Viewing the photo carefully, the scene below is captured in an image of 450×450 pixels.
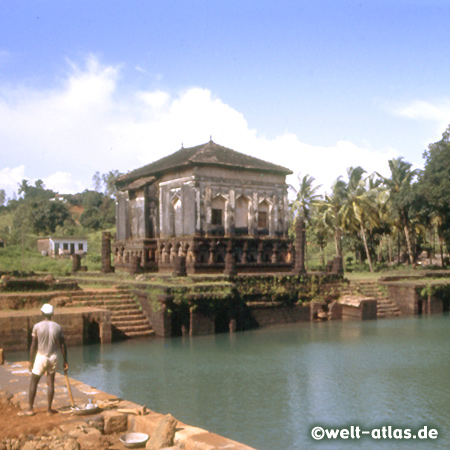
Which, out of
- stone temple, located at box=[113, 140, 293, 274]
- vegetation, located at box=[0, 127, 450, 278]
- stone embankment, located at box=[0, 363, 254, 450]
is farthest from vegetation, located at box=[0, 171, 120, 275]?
stone embankment, located at box=[0, 363, 254, 450]

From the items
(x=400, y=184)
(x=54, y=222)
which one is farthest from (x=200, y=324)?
(x=54, y=222)

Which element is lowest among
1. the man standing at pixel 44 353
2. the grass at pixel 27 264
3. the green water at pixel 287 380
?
the green water at pixel 287 380

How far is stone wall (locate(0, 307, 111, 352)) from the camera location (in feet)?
48.2

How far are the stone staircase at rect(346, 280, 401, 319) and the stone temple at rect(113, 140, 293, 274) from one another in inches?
137

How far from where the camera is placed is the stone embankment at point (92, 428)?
6.09m

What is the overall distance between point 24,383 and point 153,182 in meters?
17.3

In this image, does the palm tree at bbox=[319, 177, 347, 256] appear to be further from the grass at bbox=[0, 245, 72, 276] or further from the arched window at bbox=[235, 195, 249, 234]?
the grass at bbox=[0, 245, 72, 276]

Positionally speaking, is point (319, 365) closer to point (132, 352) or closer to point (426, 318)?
point (132, 352)

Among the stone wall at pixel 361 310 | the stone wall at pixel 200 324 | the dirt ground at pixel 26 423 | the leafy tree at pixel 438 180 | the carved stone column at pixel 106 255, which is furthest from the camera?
the leafy tree at pixel 438 180

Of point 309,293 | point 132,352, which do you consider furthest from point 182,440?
point 309,293

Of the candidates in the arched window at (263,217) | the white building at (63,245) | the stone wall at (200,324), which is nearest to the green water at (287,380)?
the stone wall at (200,324)

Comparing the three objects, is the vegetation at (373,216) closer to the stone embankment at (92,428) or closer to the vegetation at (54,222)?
the vegetation at (54,222)

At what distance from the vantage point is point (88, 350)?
1529 cm

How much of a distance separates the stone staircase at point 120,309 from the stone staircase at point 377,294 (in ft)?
29.4
